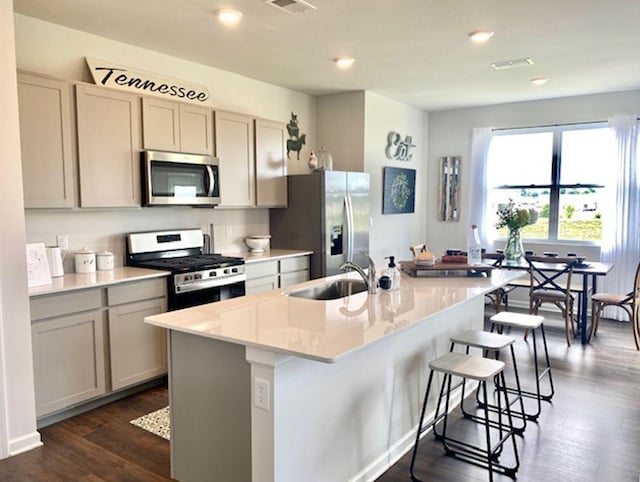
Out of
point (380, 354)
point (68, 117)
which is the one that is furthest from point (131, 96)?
point (380, 354)

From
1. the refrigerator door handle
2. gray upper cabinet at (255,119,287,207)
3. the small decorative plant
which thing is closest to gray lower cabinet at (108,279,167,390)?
gray upper cabinet at (255,119,287,207)

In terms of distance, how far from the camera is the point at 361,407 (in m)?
2.44

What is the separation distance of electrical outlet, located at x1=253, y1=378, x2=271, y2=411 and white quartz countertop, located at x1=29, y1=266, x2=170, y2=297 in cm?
171

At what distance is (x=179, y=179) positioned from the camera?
157 inches

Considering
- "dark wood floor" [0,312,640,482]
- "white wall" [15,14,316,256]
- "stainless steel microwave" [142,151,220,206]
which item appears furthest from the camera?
"stainless steel microwave" [142,151,220,206]

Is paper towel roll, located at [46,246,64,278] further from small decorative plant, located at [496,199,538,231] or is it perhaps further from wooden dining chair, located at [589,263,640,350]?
wooden dining chair, located at [589,263,640,350]

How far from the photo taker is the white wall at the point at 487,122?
582 cm

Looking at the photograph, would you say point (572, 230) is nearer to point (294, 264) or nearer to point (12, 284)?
point (294, 264)

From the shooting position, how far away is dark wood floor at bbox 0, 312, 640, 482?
8.33 ft

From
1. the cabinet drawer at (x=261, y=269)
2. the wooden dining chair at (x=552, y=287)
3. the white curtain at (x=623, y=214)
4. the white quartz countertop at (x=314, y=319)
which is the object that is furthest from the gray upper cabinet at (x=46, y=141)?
the white curtain at (x=623, y=214)

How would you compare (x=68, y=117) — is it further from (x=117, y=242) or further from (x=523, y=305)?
(x=523, y=305)

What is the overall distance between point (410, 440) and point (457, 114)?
5.15 metres

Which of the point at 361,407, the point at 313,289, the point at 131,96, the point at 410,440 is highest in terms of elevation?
the point at 131,96

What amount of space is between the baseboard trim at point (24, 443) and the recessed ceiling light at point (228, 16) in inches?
111
